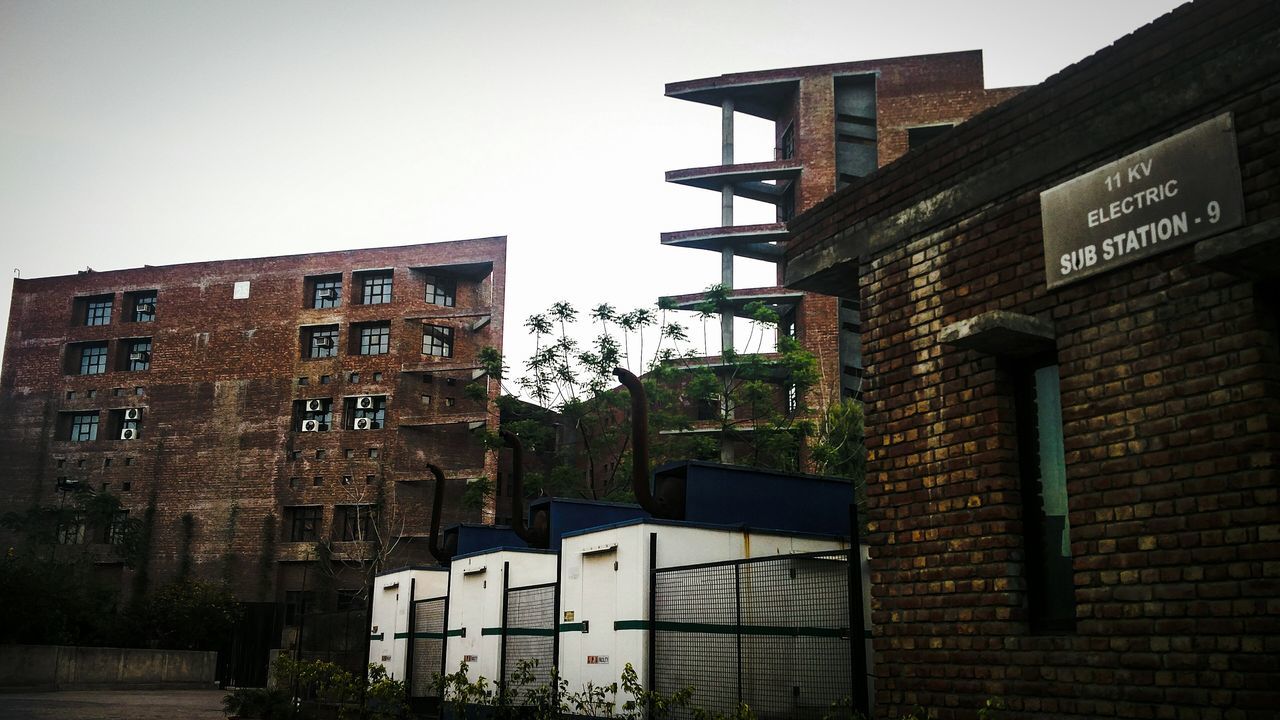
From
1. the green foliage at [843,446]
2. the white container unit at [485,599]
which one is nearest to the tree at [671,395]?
the green foliage at [843,446]

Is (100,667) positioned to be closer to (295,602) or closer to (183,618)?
(183,618)

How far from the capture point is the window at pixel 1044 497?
691 centimetres

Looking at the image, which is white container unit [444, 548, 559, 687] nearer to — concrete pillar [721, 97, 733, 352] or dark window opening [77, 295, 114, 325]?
concrete pillar [721, 97, 733, 352]

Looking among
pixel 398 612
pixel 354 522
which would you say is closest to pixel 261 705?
pixel 398 612

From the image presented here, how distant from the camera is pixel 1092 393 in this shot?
662 centimetres

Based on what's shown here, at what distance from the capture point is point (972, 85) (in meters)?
51.4

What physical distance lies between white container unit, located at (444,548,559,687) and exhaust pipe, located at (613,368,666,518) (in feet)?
7.38

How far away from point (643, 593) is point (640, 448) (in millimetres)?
3259

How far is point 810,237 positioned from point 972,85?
4607 centimetres

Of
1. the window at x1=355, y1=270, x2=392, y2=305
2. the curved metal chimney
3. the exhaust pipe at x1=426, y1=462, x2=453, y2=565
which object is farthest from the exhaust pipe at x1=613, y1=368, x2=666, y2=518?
the window at x1=355, y1=270, x2=392, y2=305

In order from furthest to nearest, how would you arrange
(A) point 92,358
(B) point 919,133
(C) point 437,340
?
(A) point 92,358 < (C) point 437,340 < (B) point 919,133

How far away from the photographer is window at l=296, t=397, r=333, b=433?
5747cm

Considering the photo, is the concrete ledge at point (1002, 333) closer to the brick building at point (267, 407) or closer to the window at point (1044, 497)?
the window at point (1044, 497)

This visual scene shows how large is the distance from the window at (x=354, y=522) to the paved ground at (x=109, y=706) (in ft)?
74.4
